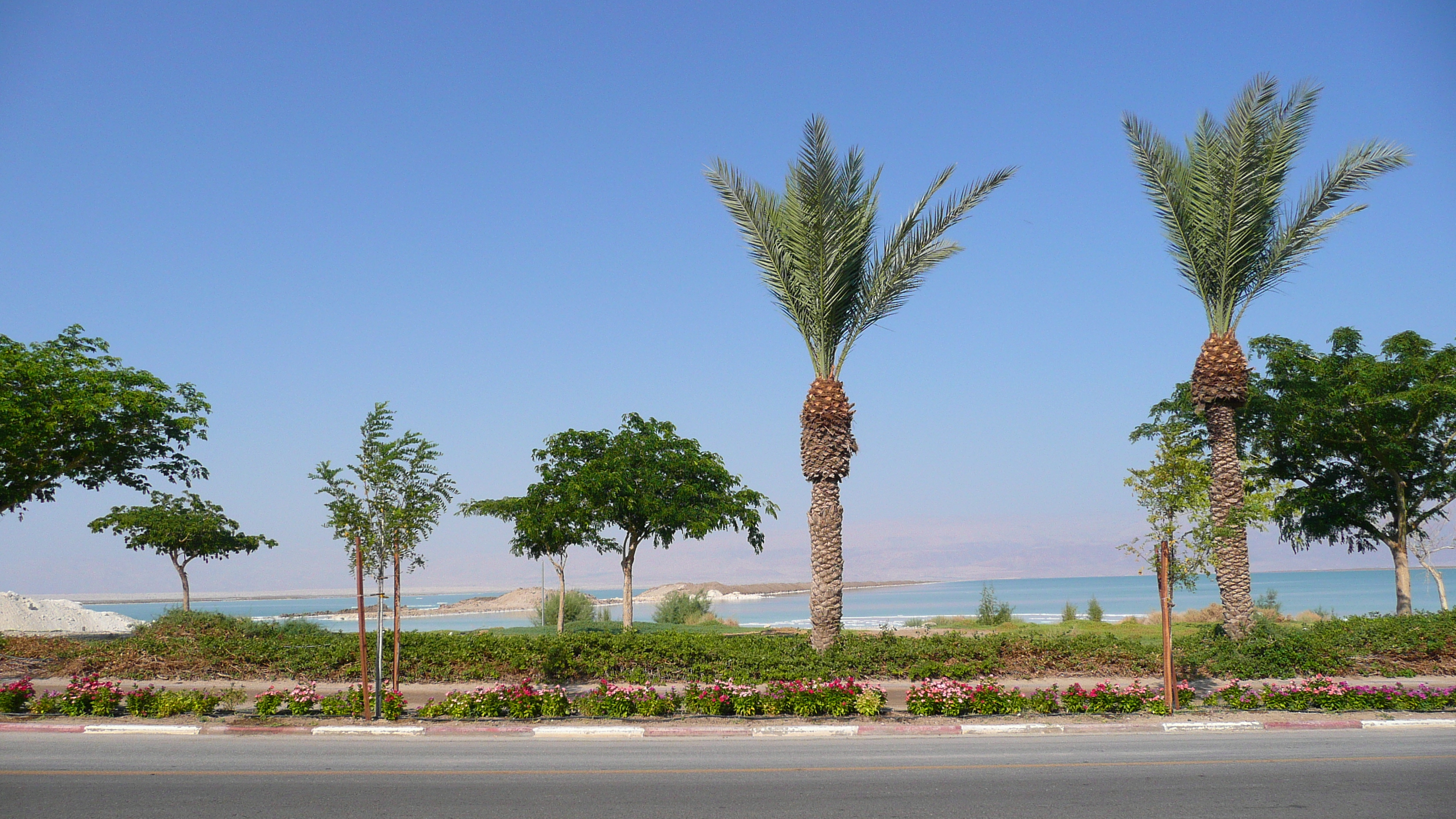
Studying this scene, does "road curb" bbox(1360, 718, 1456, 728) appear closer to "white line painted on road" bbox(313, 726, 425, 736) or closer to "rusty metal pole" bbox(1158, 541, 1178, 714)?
"rusty metal pole" bbox(1158, 541, 1178, 714)

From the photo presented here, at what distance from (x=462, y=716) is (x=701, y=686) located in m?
4.43

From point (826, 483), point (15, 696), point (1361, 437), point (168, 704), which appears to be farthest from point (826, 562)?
point (1361, 437)

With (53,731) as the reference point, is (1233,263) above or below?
above

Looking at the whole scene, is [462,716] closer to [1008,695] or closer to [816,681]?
[816,681]

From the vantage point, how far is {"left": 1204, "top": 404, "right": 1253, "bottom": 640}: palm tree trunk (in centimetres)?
1825

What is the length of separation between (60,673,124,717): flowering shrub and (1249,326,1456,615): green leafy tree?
32.5 metres

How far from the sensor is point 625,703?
46.5ft

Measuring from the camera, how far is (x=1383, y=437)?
91.8 feet

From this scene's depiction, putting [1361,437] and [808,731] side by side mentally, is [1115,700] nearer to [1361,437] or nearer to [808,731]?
[808,731]

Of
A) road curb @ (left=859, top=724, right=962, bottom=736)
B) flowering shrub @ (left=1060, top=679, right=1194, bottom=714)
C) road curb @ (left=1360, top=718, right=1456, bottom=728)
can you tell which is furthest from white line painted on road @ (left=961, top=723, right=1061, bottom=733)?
road curb @ (left=1360, top=718, right=1456, bottom=728)

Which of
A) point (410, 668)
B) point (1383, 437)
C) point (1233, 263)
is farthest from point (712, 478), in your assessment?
point (1383, 437)

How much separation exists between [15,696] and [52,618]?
132 feet

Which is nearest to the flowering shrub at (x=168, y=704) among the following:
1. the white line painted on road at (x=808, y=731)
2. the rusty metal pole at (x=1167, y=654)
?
the white line painted on road at (x=808, y=731)

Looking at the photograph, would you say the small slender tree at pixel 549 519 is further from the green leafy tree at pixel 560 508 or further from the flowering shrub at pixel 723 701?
the flowering shrub at pixel 723 701
